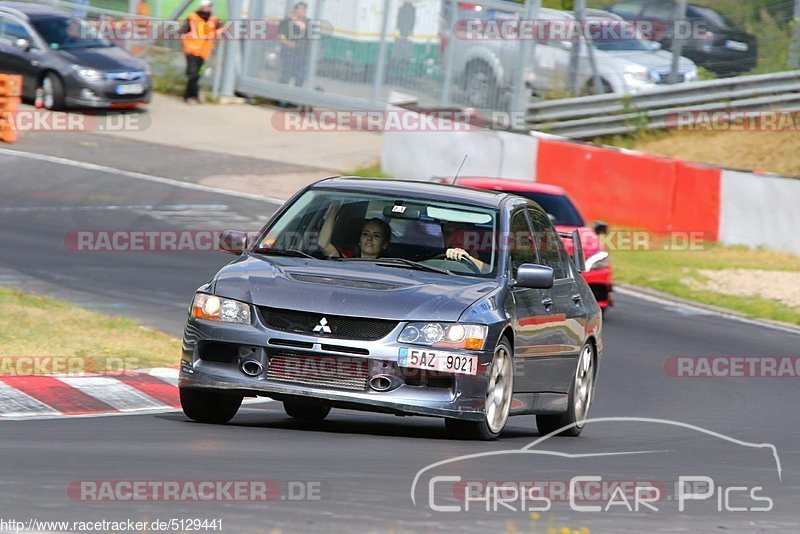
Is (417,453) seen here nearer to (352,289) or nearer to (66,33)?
(352,289)

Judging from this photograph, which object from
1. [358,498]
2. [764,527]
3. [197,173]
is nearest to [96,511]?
[358,498]

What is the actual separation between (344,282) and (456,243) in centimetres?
97

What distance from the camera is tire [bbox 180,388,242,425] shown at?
8673 mm

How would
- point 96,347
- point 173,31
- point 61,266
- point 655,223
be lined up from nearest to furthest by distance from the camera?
1. point 96,347
2. point 61,266
3. point 655,223
4. point 173,31

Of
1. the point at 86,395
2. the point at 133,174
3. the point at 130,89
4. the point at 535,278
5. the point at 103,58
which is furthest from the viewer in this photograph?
the point at 130,89

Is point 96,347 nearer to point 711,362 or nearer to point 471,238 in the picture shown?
point 471,238

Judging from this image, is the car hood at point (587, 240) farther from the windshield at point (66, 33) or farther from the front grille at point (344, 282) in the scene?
the windshield at point (66, 33)

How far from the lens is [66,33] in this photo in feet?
97.4

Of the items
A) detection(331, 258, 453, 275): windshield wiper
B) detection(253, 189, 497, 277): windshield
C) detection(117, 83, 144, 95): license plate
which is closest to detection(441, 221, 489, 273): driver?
detection(253, 189, 497, 277): windshield

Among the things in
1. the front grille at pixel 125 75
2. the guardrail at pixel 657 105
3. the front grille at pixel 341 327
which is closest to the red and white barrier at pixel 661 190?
the guardrail at pixel 657 105

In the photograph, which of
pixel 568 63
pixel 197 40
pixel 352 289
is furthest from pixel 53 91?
pixel 352 289

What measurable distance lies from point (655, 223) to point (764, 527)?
1594 cm

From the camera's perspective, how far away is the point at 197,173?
26172 mm

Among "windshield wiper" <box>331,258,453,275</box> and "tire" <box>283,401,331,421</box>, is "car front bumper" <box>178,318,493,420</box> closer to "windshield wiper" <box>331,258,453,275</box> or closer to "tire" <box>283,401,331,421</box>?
"windshield wiper" <box>331,258,453,275</box>
